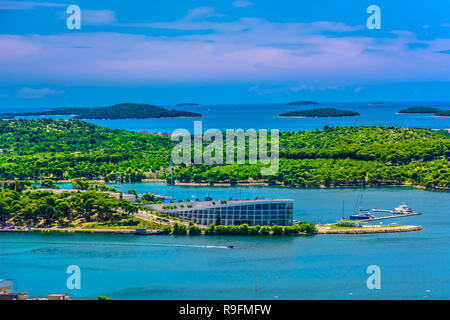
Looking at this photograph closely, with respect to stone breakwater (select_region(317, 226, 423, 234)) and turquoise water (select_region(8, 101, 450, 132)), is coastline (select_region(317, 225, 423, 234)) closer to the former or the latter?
stone breakwater (select_region(317, 226, 423, 234))

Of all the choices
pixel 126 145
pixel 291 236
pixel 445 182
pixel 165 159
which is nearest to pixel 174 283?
pixel 291 236

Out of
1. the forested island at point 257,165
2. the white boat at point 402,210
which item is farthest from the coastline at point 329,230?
the forested island at point 257,165

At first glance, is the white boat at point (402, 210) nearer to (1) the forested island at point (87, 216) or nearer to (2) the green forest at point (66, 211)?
(1) the forested island at point (87, 216)

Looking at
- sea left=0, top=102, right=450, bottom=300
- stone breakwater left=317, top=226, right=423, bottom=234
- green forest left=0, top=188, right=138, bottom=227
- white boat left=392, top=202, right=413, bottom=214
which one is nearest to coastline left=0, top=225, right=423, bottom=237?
stone breakwater left=317, top=226, right=423, bottom=234

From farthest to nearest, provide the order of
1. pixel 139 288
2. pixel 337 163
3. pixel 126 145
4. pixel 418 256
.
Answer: pixel 126 145 → pixel 337 163 → pixel 418 256 → pixel 139 288

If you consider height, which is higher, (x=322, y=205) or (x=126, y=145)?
(x=126, y=145)
